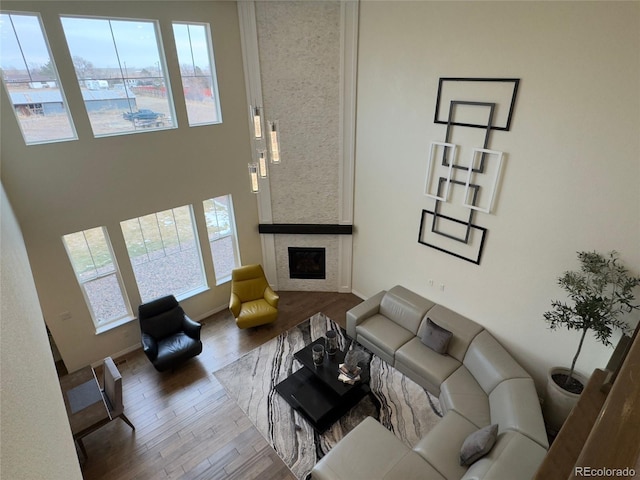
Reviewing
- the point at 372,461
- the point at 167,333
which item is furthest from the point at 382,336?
the point at 167,333

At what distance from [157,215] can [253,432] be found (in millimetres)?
3497

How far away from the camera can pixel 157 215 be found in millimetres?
5598

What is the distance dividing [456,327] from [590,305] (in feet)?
5.86

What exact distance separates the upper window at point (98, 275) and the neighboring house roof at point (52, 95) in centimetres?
170

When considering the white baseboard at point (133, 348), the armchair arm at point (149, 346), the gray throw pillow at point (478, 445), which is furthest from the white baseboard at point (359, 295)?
the armchair arm at point (149, 346)

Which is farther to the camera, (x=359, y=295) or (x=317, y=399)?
(x=359, y=295)

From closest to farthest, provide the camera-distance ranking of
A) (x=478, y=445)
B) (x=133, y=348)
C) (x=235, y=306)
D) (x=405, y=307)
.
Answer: (x=478, y=445) → (x=405, y=307) → (x=133, y=348) → (x=235, y=306)

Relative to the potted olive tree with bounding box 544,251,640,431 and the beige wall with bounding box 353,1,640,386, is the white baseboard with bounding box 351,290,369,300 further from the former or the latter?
the potted olive tree with bounding box 544,251,640,431

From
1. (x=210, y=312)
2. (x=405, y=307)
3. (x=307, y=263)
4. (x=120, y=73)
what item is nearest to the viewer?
(x=120, y=73)

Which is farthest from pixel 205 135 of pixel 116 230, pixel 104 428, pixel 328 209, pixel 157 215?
pixel 104 428

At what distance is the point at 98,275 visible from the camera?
527cm

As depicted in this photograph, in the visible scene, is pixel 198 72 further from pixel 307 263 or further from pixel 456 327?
pixel 456 327

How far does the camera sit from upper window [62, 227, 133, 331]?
4996 mm

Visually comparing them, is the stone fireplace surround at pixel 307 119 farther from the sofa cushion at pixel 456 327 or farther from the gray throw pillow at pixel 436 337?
the gray throw pillow at pixel 436 337
